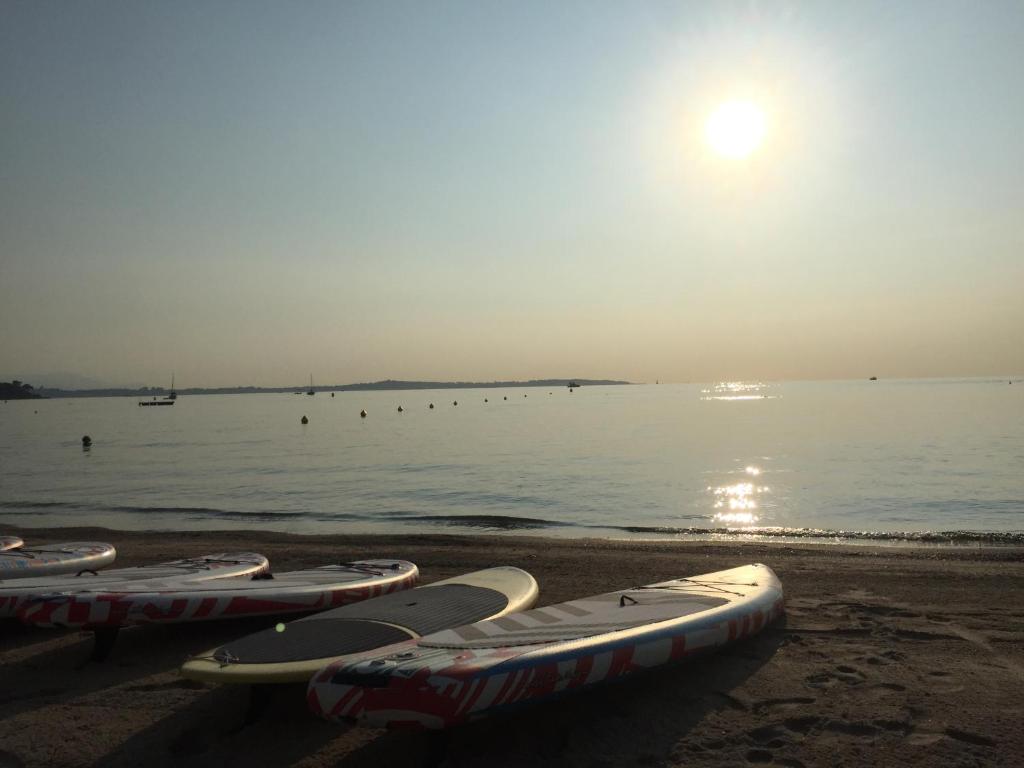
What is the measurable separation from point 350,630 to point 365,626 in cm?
12

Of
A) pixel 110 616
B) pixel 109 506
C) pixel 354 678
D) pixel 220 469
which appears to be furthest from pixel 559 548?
pixel 220 469

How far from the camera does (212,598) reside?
6.27 metres

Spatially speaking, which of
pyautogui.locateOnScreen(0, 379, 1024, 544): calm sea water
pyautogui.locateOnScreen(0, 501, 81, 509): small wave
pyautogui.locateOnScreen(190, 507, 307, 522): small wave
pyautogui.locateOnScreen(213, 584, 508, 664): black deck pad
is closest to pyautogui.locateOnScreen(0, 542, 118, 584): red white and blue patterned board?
pyautogui.locateOnScreen(213, 584, 508, 664): black deck pad

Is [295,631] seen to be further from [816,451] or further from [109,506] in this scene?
[816,451]

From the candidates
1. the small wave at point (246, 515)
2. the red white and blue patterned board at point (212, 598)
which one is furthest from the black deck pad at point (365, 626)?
the small wave at point (246, 515)

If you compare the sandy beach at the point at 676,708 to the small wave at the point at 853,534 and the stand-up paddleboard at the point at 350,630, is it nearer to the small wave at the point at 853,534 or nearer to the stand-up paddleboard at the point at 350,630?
the stand-up paddleboard at the point at 350,630

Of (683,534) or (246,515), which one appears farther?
(246,515)

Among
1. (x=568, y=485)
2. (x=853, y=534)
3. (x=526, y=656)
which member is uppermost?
(x=526, y=656)

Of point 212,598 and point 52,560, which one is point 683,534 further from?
point 52,560

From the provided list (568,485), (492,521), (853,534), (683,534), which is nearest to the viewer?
(853,534)

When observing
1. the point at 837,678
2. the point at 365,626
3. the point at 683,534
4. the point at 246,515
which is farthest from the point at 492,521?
the point at 837,678

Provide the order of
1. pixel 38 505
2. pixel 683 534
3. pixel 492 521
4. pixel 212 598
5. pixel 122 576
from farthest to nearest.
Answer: pixel 38 505, pixel 492 521, pixel 683 534, pixel 122 576, pixel 212 598

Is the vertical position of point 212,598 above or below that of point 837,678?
above

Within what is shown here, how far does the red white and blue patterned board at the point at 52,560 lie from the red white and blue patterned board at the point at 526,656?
5.85 metres
